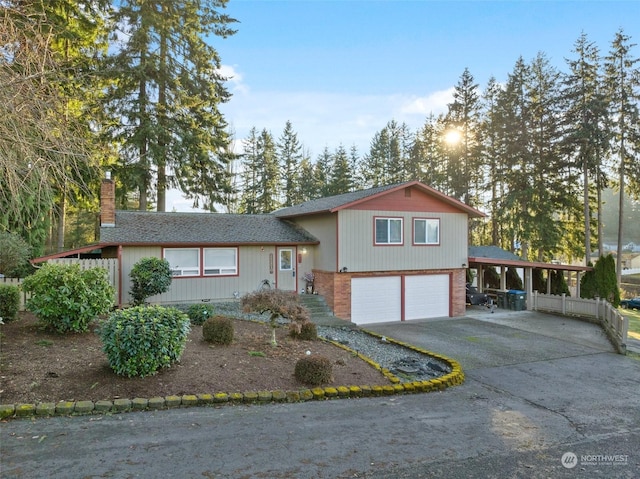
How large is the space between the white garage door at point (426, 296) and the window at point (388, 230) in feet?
5.96

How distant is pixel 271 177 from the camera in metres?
36.4

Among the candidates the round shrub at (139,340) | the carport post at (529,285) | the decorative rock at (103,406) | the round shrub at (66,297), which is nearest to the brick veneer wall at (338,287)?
the carport post at (529,285)

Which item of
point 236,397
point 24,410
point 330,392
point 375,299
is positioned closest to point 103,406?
point 24,410

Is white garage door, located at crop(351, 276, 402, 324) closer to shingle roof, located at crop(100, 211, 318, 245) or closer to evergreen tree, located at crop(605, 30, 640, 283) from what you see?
shingle roof, located at crop(100, 211, 318, 245)

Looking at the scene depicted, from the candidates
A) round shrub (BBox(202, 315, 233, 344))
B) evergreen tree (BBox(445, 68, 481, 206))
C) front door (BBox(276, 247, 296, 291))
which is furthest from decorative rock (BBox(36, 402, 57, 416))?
evergreen tree (BBox(445, 68, 481, 206))

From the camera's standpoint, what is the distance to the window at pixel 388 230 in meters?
16.3

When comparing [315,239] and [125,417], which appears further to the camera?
[315,239]

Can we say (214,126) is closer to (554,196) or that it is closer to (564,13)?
(564,13)

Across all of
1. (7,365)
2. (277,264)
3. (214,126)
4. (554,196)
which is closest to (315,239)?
(277,264)

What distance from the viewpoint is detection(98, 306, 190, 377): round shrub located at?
5941 mm

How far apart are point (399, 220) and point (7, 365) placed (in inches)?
538

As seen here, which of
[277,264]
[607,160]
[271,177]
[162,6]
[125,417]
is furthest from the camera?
[271,177]

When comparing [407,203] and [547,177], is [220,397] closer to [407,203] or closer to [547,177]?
[407,203]

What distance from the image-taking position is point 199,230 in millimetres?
15477
